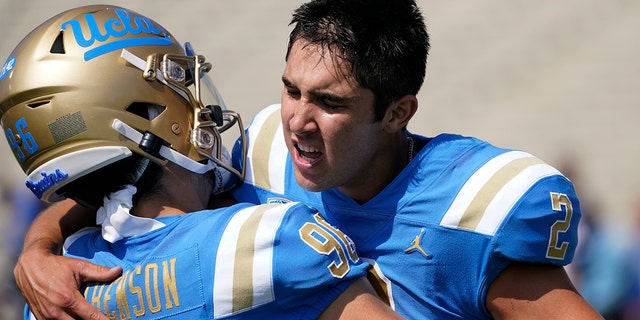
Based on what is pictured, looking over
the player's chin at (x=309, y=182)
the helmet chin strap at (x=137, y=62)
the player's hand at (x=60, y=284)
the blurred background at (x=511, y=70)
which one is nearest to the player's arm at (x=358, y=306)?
the player's chin at (x=309, y=182)

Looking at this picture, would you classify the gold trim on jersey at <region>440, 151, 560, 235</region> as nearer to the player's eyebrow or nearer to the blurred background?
the player's eyebrow

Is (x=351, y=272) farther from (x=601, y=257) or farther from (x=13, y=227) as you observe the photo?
(x=13, y=227)

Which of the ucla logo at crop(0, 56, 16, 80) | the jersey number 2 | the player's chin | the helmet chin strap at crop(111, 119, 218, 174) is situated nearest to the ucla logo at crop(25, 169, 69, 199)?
the helmet chin strap at crop(111, 119, 218, 174)

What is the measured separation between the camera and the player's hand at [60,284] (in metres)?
2.77

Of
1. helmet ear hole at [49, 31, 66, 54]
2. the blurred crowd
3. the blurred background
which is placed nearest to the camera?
helmet ear hole at [49, 31, 66, 54]

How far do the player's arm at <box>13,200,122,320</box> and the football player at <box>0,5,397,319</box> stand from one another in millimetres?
33

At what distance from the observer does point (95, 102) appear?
2863mm

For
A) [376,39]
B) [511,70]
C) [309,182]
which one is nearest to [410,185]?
[309,182]

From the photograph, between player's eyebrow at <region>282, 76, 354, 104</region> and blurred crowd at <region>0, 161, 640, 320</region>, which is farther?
blurred crowd at <region>0, 161, 640, 320</region>

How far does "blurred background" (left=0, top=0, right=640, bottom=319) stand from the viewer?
9766 millimetres

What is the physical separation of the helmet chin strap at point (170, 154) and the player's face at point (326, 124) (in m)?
0.29

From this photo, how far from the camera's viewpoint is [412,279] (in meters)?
2.84

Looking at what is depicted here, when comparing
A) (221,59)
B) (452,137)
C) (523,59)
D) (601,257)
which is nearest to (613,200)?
(523,59)

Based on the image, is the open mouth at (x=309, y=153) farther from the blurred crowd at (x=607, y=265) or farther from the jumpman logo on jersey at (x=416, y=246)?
the blurred crowd at (x=607, y=265)
